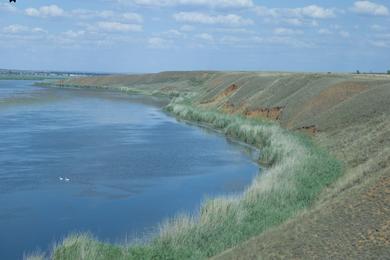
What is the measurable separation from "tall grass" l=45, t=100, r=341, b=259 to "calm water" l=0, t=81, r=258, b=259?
7.37 feet

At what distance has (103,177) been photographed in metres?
27.3

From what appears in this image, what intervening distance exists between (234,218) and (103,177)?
1165 cm

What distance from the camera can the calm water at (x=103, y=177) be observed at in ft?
63.5

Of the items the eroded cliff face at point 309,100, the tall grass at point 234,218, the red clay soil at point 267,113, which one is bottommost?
the tall grass at point 234,218

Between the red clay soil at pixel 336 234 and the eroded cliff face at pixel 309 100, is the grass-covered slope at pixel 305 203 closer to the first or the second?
the red clay soil at pixel 336 234

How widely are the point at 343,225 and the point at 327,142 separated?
1890 centimetres

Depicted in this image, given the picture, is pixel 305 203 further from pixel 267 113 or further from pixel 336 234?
pixel 267 113

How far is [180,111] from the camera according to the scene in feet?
202

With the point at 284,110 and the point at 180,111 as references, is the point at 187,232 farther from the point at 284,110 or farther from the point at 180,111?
the point at 180,111

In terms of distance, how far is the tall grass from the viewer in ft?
46.9

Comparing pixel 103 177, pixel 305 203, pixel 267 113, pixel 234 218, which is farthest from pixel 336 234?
pixel 267 113

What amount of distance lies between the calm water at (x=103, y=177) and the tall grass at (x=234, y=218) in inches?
88.4

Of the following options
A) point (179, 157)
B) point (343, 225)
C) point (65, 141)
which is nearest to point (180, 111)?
point (65, 141)

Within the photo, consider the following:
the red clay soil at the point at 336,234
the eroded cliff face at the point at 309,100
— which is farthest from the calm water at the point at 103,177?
the eroded cliff face at the point at 309,100
